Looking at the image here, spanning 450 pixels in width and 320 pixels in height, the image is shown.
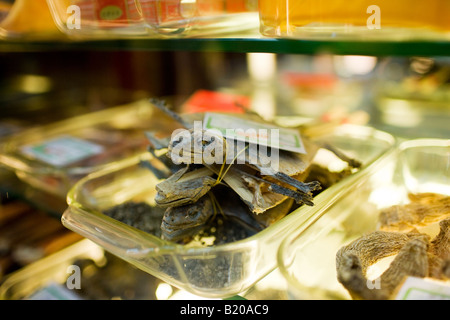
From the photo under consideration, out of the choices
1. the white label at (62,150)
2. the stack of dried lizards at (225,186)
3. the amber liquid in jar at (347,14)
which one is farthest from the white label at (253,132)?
the white label at (62,150)

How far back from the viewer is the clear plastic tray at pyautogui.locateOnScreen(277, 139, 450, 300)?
0.50m

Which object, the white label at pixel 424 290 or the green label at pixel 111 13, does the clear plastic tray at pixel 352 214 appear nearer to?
the white label at pixel 424 290

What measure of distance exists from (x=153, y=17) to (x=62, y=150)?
62 centimetres

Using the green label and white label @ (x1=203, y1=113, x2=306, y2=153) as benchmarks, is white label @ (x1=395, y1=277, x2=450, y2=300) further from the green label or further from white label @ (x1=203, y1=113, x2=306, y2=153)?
the green label

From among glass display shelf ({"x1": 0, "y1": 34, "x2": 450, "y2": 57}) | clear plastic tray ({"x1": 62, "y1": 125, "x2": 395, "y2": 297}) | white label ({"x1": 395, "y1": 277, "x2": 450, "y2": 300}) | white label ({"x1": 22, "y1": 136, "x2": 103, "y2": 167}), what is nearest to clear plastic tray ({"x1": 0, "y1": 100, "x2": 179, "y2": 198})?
white label ({"x1": 22, "y1": 136, "x2": 103, "y2": 167})

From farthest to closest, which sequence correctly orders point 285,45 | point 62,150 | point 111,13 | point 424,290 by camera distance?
point 62,150 → point 111,13 → point 285,45 → point 424,290

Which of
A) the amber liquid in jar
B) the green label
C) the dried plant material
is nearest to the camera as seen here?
the amber liquid in jar

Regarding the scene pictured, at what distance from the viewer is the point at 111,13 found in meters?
0.73

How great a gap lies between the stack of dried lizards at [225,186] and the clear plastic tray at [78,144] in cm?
27

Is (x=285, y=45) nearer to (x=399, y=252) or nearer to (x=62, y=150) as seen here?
(x=399, y=252)

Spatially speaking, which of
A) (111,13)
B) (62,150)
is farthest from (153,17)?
(62,150)

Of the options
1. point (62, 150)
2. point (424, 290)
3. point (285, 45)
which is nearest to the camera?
point (424, 290)

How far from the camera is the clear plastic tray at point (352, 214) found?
1.65 ft

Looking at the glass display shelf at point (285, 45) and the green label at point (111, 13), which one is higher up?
the green label at point (111, 13)
